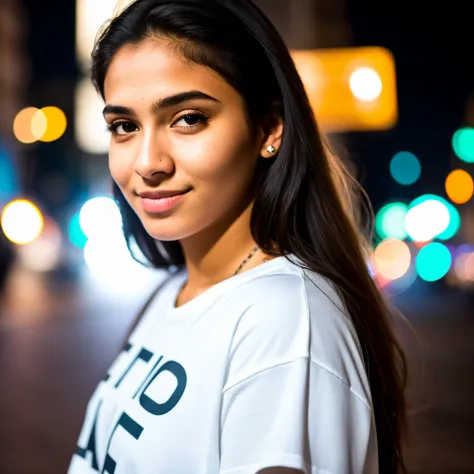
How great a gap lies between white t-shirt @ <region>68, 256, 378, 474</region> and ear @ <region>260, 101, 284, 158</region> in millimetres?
297

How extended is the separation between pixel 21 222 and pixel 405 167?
18.3 m

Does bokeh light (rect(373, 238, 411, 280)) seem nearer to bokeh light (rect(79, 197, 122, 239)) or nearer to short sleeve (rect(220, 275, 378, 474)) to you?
bokeh light (rect(79, 197, 122, 239))

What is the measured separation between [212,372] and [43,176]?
46.0m

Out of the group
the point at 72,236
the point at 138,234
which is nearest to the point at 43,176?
the point at 72,236

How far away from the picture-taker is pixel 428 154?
28.8m

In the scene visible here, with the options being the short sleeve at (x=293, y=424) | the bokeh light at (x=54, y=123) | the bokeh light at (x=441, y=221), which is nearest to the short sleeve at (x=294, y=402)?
the short sleeve at (x=293, y=424)

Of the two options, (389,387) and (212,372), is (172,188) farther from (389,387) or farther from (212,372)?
(389,387)

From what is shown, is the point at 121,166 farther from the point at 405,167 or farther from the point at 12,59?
the point at 12,59

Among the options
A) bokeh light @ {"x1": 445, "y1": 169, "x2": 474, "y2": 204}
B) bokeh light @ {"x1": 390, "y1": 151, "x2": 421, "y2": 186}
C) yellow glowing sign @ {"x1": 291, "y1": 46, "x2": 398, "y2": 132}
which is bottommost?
yellow glowing sign @ {"x1": 291, "y1": 46, "x2": 398, "y2": 132}

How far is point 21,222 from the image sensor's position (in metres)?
22.8

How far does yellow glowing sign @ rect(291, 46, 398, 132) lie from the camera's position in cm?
937

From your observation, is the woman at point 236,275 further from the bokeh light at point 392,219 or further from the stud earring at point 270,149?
the bokeh light at point 392,219

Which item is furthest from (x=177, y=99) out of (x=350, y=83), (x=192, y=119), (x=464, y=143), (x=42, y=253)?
(x=464, y=143)

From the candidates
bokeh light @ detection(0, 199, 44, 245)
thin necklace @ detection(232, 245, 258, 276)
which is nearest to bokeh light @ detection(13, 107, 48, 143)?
bokeh light @ detection(0, 199, 44, 245)
